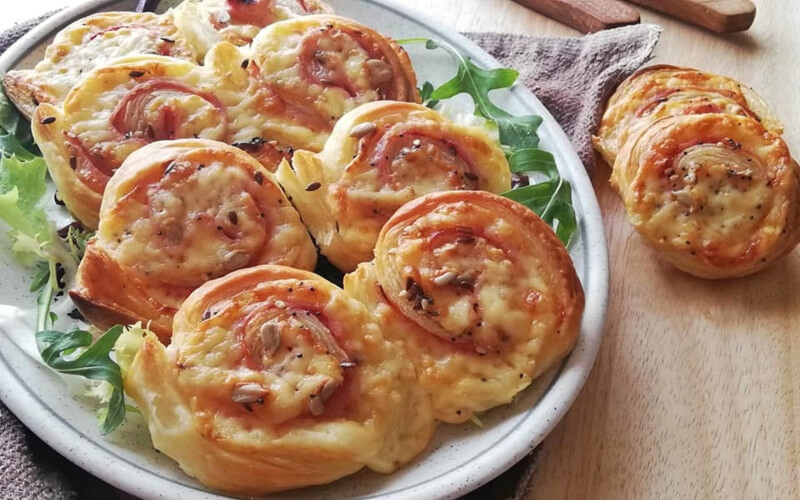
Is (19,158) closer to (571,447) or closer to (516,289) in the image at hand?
(516,289)

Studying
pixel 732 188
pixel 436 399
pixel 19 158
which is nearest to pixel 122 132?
pixel 19 158

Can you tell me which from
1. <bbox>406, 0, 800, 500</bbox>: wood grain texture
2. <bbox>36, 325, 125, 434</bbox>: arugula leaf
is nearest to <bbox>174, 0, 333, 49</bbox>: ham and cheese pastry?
<bbox>36, 325, 125, 434</bbox>: arugula leaf

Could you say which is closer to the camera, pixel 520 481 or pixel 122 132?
pixel 520 481

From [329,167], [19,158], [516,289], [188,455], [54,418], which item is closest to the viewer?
[188,455]

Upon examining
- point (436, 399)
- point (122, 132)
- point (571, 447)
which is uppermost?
point (122, 132)

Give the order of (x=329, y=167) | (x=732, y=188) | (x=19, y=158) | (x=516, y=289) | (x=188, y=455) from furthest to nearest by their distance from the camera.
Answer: (x=732, y=188) < (x=19, y=158) < (x=329, y=167) < (x=516, y=289) < (x=188, y=455)

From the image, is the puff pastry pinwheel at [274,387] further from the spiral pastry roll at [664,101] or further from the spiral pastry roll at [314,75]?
the spiral pastry roll at [664,101]

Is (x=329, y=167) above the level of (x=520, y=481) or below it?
above
